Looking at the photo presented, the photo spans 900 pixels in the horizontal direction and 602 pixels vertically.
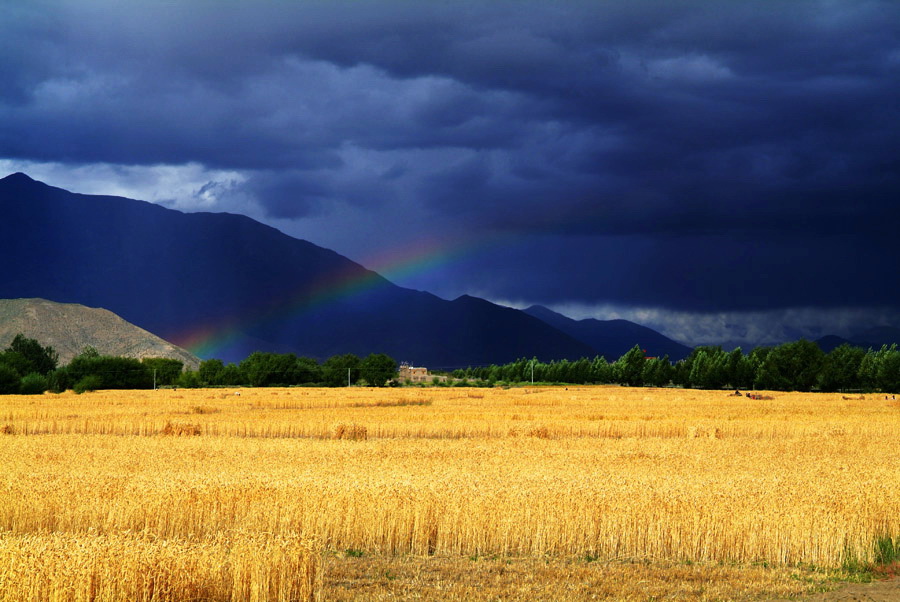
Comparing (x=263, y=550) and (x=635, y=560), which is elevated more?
(x=263, y=550)

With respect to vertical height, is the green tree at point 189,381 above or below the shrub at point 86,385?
below

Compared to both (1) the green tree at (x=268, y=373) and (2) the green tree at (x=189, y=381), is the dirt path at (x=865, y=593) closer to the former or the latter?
(1) the green tree at (x=268, y=373)

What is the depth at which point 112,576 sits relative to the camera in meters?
12.7

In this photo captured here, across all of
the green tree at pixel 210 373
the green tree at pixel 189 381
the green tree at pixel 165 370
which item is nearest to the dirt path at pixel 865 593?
the green tree at pixel 165 370

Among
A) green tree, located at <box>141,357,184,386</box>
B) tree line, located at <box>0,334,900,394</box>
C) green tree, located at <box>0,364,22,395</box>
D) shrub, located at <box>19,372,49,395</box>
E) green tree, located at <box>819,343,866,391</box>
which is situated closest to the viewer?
green tree, located at <box>0,364,22,395</box>

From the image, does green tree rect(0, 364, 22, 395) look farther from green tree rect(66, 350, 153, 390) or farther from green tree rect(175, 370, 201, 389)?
green tree rect(175, 370, 201, 389)

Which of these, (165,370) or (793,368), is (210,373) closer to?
(165,370)

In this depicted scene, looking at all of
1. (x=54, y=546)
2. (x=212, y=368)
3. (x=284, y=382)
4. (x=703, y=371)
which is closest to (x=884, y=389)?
(x=703, y=371)

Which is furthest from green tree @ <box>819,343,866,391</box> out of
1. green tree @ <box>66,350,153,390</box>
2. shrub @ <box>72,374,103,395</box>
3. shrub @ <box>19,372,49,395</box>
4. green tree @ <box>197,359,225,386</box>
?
shrub @ <box>19,372,49,395</box>

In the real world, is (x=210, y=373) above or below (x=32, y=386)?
below

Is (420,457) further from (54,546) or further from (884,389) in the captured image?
(884,389)

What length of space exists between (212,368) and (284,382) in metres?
17.5

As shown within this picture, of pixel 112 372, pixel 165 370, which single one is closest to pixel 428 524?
pixel 112 372

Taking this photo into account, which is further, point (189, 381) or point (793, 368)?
point (189, 381)
